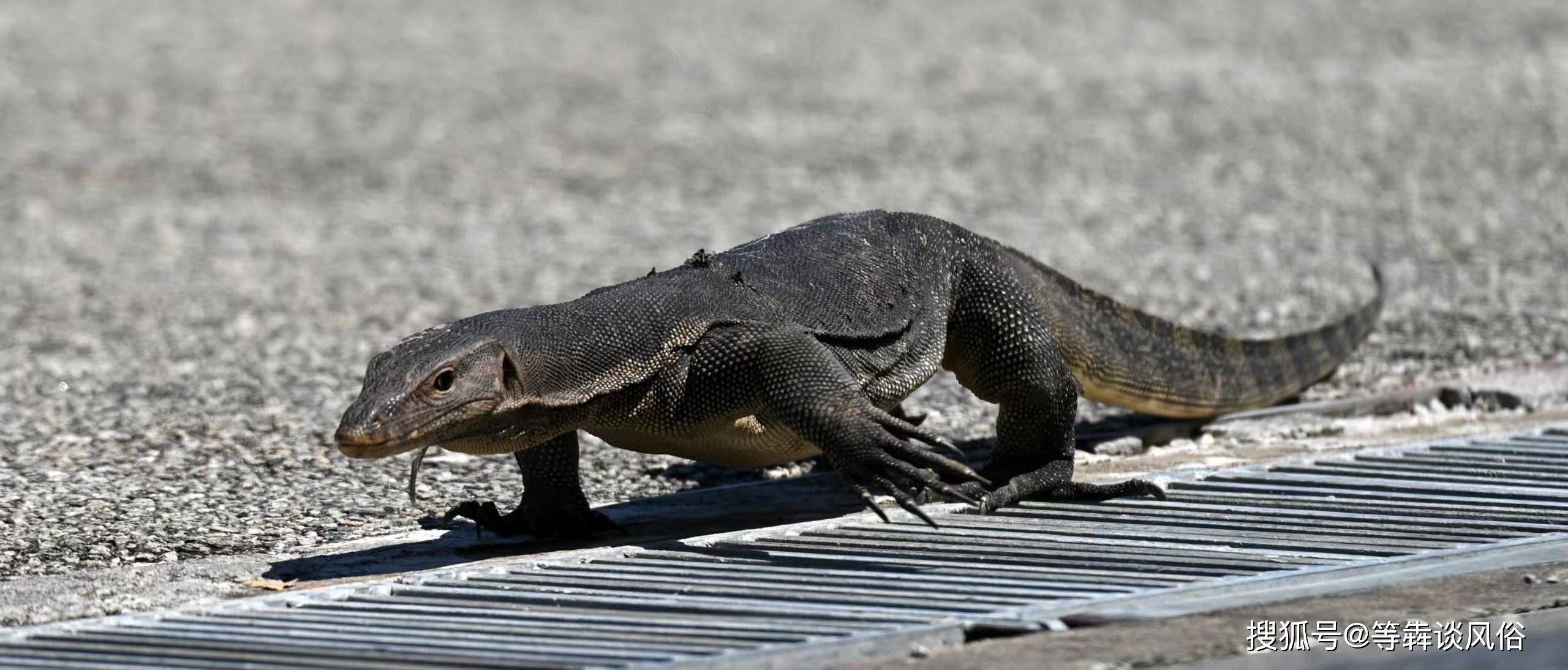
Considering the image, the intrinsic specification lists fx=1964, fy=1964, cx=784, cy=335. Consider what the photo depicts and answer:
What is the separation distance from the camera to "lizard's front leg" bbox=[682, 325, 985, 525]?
5922mm

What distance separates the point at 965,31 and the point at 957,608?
683 inches

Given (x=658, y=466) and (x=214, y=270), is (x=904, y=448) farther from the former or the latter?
(x=214, y=270)

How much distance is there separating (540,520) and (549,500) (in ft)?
0.24

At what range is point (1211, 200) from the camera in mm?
15195

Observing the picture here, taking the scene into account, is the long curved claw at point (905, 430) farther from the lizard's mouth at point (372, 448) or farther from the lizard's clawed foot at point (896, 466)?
the lizard's mouth at point (372, 448)

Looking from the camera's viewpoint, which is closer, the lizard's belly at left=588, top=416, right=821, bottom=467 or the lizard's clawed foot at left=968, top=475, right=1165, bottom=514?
the lizard's belly at left=588, top=416, right=821, bottom=467

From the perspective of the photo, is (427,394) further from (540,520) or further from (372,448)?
(540,520)

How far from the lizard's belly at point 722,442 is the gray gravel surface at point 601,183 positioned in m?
1.12

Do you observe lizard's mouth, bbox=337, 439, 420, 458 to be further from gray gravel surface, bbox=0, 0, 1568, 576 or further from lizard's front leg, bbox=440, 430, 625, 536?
gray gravel surface, bbox=0, 0, 1568, 576

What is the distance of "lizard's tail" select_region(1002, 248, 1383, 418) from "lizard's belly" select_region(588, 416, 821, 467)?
1.34m

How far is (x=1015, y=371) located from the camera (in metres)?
6.98
